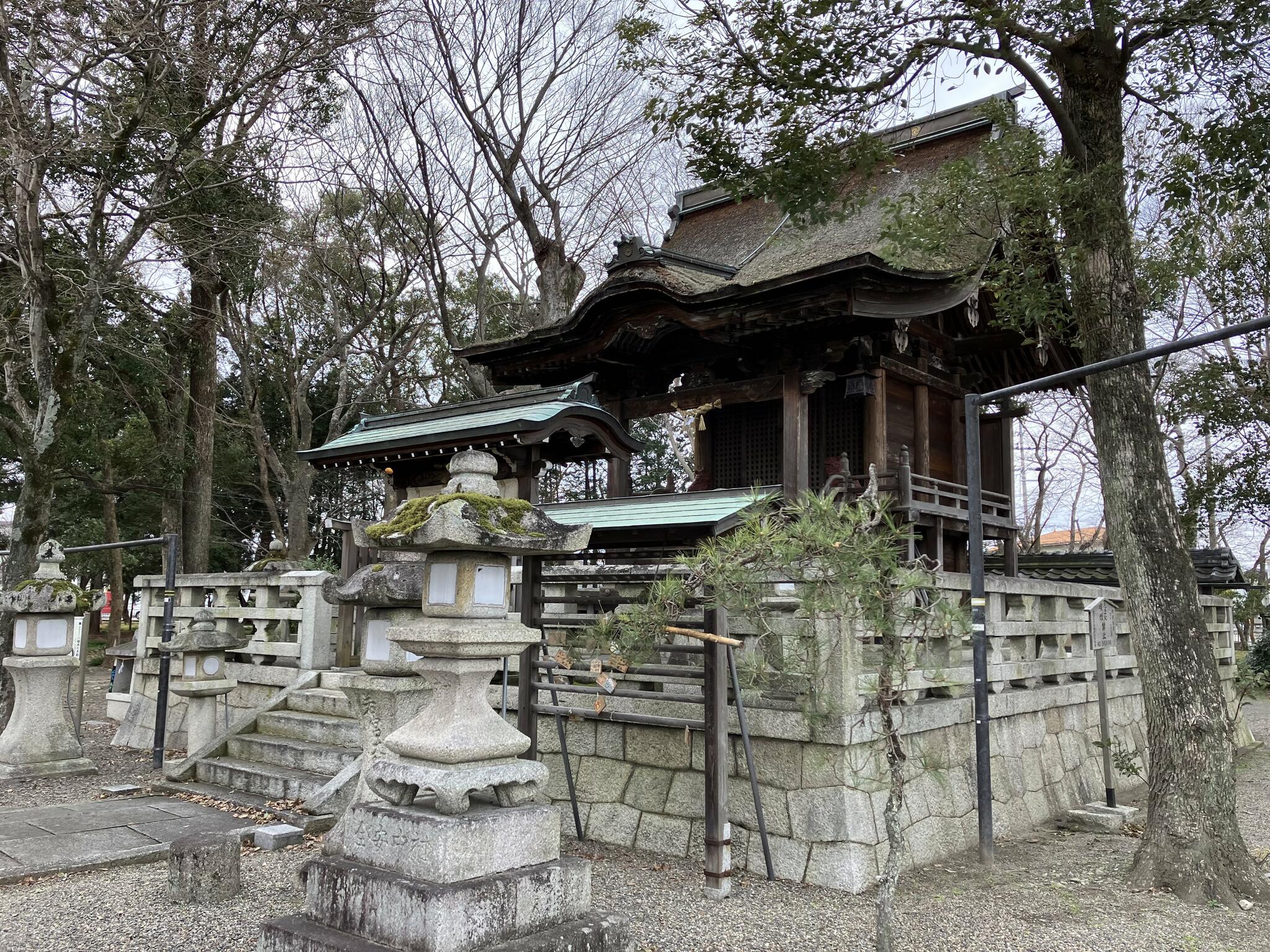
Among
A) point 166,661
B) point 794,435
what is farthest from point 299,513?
point 794,435

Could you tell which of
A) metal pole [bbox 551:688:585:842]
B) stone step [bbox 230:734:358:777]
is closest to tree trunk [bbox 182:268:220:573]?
stone step [bbox 230:734:358:777]

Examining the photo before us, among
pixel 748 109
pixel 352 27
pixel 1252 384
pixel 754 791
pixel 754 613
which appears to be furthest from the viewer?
pixel 1252 384

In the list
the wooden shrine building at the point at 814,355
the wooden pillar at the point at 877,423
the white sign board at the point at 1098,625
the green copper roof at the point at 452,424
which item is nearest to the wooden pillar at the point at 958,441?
the wooden shrine building at the point at 814,355

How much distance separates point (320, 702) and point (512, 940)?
5.99 metres

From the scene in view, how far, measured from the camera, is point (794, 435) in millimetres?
10234

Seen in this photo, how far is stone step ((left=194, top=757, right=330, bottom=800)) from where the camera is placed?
8047 millimetres

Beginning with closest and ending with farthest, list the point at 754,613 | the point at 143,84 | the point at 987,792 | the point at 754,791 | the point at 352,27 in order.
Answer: the point at 754,613 → the point at 754,791 → the point at 987,792 → the point at 143,84 → the point at 352,27

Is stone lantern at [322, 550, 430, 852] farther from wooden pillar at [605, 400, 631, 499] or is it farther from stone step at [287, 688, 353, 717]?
wooden pillar at [605, 400, 631, 499]

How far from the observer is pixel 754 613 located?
216 inches

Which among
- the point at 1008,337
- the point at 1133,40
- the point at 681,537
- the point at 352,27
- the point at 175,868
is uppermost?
the point at 352,27

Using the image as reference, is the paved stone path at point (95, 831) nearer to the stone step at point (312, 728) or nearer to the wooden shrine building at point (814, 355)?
the stone step at point (312, 728)

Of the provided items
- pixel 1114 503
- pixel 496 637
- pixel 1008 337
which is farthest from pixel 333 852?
pixel 1008 337

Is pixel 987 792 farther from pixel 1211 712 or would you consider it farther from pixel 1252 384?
pixel 1252 384

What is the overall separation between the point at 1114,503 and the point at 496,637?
470 centimetres
